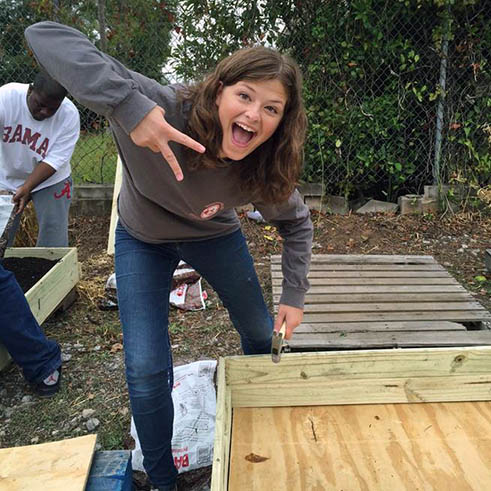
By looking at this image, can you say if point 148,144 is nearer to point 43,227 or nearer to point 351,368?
point 351,368

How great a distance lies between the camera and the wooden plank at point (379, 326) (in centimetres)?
266

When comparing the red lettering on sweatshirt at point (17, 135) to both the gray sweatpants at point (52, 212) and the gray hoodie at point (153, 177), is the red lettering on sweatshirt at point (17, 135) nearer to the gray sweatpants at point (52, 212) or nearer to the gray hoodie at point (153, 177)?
the gray sweatpants at point (52, 212)

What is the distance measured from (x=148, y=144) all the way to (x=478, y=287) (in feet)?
10.7

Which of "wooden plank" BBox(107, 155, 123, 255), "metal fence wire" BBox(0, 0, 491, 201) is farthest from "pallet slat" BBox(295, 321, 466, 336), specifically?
"metal fence wire" BBox(0, 0, 491, 201)

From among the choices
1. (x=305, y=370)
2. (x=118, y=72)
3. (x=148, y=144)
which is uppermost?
(x=118, y=72)

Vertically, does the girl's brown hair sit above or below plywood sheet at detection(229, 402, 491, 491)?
above

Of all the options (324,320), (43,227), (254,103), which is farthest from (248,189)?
(43,227)

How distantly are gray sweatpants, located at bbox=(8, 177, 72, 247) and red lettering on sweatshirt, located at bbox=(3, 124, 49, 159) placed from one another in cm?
25

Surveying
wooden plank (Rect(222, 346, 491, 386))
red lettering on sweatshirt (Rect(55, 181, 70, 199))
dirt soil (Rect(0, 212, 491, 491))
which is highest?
red lettering on sweatshirt (Rect(55, 181, 70, 199))

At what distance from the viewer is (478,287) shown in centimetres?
373

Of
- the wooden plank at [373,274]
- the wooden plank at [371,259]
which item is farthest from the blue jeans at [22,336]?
the wooden plank at [371,259]

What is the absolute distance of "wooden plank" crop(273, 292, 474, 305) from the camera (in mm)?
3053

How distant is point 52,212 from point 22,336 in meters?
1.18

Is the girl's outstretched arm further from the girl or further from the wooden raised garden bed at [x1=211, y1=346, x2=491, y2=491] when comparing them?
the wooden raised garden bed at [x1=211, y1=346, x2=491, y2=491]
